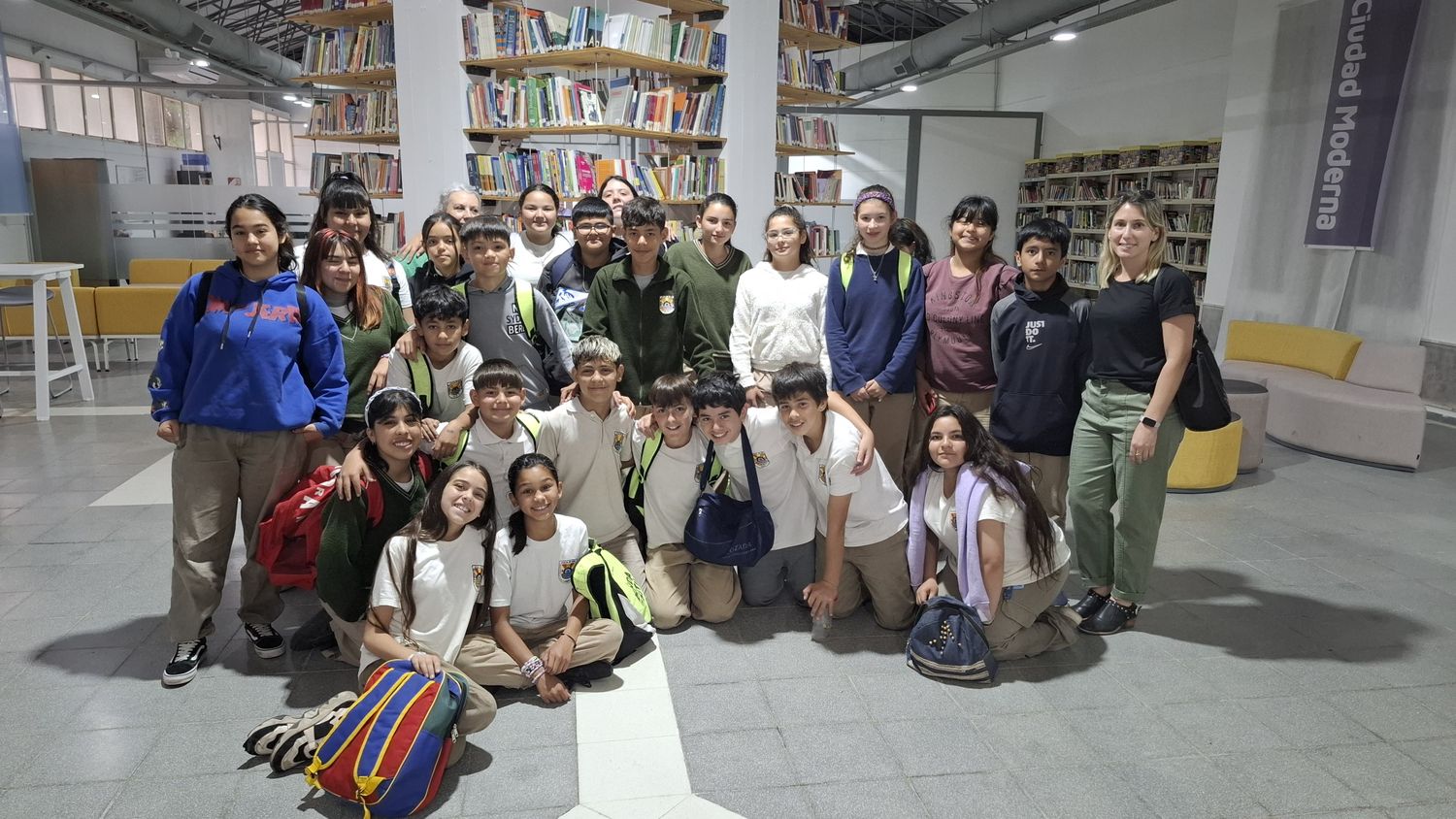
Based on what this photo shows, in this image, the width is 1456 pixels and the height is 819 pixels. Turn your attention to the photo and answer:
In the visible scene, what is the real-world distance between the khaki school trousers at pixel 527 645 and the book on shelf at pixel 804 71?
15.5 feet

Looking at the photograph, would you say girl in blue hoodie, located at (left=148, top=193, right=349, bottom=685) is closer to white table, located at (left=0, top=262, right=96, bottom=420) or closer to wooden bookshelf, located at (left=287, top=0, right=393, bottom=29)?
wooden bookshelf, located at (left=287, top=0, right=393, bottom=29)

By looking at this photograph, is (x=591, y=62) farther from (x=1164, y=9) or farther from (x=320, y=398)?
(x=1164, y=9)

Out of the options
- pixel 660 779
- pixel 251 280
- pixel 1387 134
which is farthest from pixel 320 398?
pixel 1387 134

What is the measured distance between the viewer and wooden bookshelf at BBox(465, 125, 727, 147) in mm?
5266

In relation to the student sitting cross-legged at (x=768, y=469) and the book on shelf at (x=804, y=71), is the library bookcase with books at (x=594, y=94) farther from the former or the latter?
the student sitting cross-legged at (x=768, y=469)

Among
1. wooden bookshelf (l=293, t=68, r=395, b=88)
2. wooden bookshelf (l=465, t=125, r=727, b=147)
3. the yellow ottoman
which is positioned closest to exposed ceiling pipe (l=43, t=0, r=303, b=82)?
wooden bookshelf (l=293, t=68, r=395, b=88)

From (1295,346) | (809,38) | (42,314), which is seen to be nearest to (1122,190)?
(1295,346)

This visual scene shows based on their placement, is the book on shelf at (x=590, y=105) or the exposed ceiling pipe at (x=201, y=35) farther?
the exposed ceiling pipe at (x=201, y=35)

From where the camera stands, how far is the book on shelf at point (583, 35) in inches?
201

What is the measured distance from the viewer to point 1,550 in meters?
3.64

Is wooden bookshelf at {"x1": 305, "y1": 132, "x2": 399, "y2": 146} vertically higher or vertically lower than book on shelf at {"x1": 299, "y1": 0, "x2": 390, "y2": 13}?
lower

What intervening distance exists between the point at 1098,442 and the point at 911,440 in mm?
832

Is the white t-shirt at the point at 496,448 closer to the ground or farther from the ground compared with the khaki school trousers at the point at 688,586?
farther from the ground

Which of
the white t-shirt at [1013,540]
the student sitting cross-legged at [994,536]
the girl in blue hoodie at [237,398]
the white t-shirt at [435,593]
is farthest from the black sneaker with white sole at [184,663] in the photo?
the white t-shirt at [1013,540]
